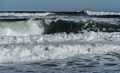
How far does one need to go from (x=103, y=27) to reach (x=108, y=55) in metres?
11.0

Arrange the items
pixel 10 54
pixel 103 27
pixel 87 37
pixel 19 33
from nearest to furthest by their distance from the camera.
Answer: pixel 10 54 → pixel 87 37 → pixel 19 33 → pixel 103 27

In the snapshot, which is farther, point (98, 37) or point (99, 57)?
point (98, 37)

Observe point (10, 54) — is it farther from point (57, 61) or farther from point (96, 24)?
point (96, 24)

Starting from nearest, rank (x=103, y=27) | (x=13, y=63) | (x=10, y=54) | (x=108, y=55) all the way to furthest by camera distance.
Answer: (x=13, y=63) < (x=10, y=54) < (x=108, y=55) < (x=103, y=27)

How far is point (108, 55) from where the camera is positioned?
1204 centimetres

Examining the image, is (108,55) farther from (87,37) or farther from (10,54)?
(87,37)

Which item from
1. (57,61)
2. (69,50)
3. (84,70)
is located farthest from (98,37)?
(84,70)

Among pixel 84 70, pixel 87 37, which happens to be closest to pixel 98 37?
pixel 87 37

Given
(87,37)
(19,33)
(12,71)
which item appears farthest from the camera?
(19,33)

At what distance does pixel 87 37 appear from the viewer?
1644 centimetres

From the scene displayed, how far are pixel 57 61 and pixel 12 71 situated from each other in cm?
168

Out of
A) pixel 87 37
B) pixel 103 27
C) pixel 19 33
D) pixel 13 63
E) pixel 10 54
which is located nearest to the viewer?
pixel 13 63

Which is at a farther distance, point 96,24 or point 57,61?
point 96,24

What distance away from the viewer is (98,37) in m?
16.5
